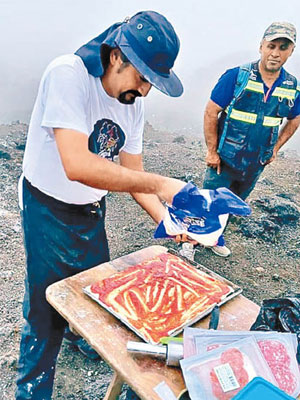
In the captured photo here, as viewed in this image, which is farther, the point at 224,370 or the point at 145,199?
the point at 145,199

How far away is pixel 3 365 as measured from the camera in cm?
262

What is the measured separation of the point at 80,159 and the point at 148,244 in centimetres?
273

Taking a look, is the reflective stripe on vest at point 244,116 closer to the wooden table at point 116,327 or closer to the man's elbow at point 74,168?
the wooden table at point 116,327

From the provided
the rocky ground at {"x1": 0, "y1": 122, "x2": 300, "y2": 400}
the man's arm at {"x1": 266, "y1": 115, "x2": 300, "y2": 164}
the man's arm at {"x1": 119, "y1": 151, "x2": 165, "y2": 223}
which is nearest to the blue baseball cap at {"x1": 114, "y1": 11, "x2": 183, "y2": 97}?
the man's arm at {"x1": 119, "y1": 151, "x2": 165, "y2": 223}

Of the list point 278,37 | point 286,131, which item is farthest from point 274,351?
point 286,131

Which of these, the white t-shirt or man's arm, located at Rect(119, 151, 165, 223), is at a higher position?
the white t-shirt

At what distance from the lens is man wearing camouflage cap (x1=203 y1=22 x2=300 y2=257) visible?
10.9 feet

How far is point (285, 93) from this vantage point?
134 inches

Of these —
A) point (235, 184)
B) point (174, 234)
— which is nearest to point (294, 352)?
point (174, 234)

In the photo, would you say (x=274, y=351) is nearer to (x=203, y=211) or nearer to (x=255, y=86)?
(x=203, y=211)

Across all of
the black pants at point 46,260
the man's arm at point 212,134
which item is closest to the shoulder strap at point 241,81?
the man's arm at point 212,134

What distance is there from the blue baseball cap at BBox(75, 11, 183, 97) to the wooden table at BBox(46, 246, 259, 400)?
0.90 meters

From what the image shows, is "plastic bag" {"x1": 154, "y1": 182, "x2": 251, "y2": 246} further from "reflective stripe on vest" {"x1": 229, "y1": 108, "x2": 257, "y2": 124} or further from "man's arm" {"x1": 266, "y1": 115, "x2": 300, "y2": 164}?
"man's arm" {"x1": 266, "y1": 115, "x2": 300, "y2": 164}

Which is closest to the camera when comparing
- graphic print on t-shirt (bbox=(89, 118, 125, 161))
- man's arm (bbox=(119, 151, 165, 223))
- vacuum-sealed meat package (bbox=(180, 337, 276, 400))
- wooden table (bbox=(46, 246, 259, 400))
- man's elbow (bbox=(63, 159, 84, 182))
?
vacuum-sealed meat package (bbox=(180, 337, 276, 400))
